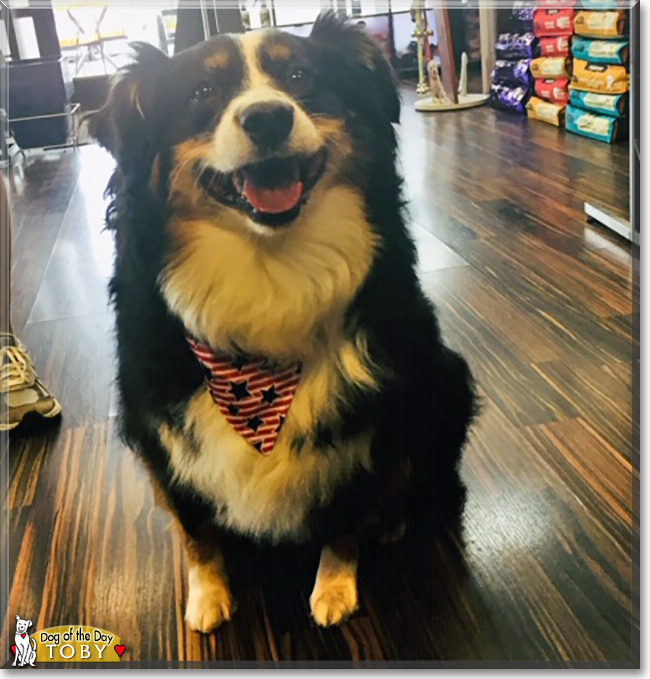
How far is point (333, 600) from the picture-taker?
1.12 m

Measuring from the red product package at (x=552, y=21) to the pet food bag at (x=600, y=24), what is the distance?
35 mm

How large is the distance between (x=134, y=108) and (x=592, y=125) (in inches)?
74.1

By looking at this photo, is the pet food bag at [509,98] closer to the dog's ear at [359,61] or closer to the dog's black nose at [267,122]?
the dog's ear at [359,61]

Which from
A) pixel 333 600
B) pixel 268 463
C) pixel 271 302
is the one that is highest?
pixel 271 302

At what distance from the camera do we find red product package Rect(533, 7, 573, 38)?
1.61m

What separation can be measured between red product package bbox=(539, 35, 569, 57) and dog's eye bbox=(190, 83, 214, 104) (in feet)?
3.49

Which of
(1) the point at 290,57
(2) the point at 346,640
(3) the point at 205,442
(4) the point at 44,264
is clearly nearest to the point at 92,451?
(4) the point at 44,264

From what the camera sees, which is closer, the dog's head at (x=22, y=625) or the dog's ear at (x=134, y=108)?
the dog's ear at (x=134, y=108)

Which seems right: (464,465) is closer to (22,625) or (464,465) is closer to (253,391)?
(253,391)

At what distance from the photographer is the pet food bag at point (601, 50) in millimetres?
2354

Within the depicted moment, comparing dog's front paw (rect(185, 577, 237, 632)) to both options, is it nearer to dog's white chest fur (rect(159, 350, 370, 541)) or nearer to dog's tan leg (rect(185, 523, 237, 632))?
dog's tan leg (rect(185, 523, 237, 632))

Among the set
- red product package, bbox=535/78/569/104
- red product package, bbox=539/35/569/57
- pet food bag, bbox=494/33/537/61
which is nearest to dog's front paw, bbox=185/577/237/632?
pet food bag, bbox=494/33/537/61

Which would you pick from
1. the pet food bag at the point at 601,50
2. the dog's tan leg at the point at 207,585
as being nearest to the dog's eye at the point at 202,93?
the dog's tan leg at the point at 207,585

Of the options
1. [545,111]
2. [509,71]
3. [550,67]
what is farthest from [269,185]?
[550,67]
